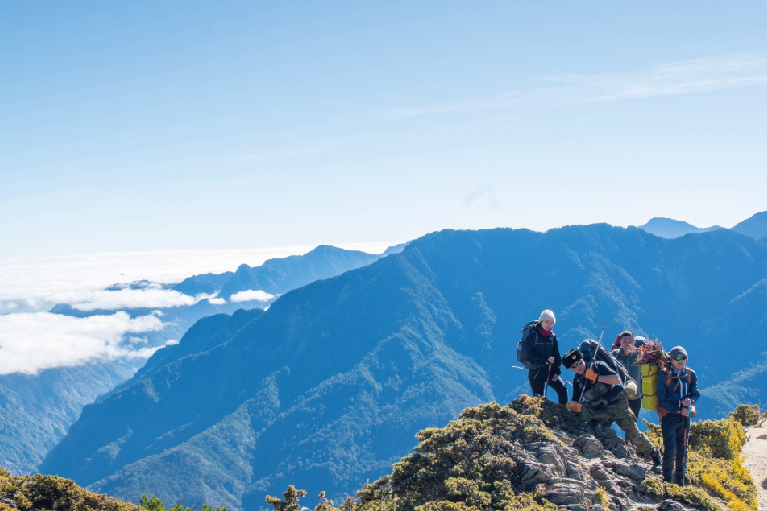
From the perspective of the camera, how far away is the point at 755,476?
49.6ft

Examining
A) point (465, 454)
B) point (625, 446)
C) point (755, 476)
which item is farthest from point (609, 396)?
point (755, 476)

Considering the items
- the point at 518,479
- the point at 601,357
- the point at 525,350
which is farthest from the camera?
the point at 525,350

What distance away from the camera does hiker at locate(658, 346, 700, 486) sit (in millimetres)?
12117

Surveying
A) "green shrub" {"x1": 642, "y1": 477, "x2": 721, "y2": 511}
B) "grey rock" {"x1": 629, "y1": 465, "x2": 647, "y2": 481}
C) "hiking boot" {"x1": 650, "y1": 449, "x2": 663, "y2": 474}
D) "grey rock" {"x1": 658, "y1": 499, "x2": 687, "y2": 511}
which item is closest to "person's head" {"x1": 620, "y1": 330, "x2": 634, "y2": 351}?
"hiking boot" {"x1": 650, "y1": 449, "x2": 663, "y2": 474}

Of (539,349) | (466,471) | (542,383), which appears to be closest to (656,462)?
(542,383)

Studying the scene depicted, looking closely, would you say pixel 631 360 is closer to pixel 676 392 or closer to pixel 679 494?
pixel 676 392

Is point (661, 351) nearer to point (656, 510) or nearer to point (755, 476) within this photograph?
point (656, 510)

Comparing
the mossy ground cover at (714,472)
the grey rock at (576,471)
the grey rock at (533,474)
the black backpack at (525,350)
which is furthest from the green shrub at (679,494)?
the black backpack at (525,350)

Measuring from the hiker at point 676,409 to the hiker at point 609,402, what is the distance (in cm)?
54

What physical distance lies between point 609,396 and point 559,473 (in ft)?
9.83

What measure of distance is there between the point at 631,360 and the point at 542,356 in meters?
2.28

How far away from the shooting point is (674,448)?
478 inches

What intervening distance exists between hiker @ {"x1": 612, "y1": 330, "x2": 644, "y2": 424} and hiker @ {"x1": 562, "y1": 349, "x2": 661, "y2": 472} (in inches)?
32.0

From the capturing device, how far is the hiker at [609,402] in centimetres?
1259
